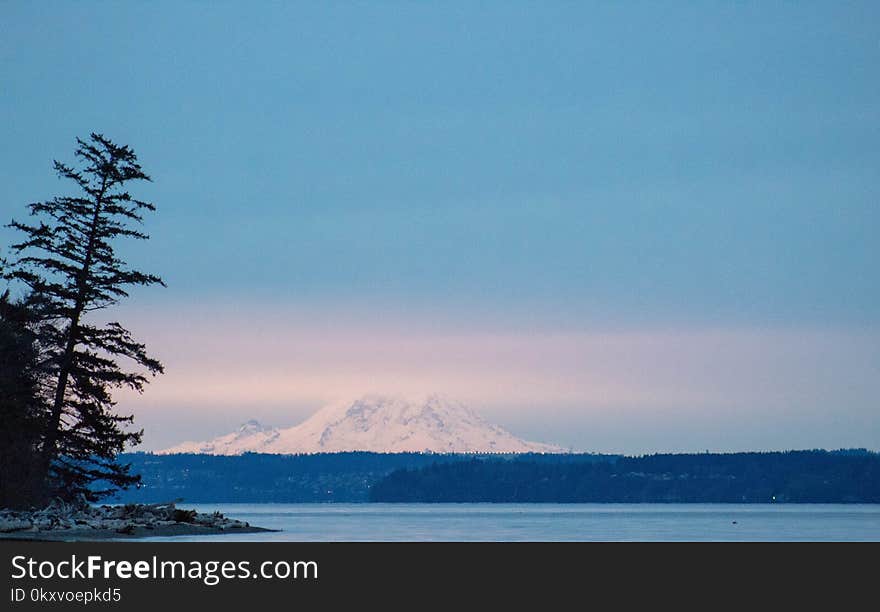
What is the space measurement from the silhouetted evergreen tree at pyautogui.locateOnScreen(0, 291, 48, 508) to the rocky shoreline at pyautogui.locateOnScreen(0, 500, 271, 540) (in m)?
1.36

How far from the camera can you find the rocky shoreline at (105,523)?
44938 millimetres

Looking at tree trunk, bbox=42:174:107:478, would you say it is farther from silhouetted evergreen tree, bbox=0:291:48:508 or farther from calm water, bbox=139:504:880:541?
calm water, bbox=139:504:880:541

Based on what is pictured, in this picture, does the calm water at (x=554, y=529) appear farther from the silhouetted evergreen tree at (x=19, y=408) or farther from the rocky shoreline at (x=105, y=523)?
the silhouetted evergreen tree at (x=19, y=408)

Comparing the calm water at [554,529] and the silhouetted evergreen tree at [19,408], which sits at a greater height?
the silhouetted evergreen tree at [19,408]

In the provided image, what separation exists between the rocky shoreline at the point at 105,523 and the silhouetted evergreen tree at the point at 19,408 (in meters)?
1.36

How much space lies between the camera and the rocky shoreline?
147ft

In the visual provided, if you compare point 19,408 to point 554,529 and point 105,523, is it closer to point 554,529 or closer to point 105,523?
point 105,523

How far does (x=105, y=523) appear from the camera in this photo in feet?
163

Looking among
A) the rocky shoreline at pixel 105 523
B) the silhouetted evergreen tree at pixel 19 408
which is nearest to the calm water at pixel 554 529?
the rocky shoreline at pixel 105 523

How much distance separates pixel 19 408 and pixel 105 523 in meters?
10.5

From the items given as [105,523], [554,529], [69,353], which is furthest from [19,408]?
[554,529]
